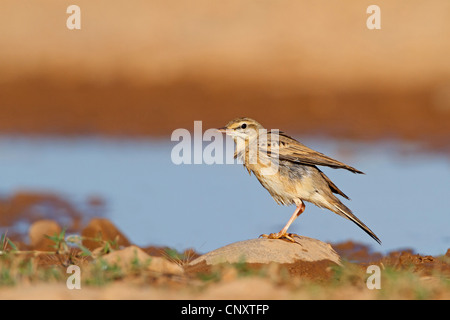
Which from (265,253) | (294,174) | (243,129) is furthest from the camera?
(243,129)

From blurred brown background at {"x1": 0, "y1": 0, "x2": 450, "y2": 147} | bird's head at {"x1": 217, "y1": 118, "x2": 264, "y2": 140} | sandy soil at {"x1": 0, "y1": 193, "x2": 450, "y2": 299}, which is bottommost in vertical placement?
sandy soil at {"x1": 0, "y1": 193, "x2": 450, "y2": 299}

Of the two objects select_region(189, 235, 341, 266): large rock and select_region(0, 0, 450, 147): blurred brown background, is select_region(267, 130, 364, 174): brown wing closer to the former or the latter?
select_region(189, 235, 341, 266): large rock

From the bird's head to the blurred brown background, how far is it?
9.09m

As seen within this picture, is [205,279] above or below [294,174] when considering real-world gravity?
below

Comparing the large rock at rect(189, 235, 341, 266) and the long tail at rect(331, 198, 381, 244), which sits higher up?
the long tail at rect(331, 198, 381, 244)

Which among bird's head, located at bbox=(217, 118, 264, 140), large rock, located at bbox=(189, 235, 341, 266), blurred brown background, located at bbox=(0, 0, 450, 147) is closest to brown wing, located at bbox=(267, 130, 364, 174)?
bird's head, located at bbox=(217, 118, 264, 140)

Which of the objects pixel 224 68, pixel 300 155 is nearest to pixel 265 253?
pixel 300 155

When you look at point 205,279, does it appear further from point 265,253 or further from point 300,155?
point 300,155

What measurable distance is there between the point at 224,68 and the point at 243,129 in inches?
530

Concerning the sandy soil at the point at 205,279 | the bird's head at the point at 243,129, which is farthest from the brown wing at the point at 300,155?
the sandy soil at the point at 205,279

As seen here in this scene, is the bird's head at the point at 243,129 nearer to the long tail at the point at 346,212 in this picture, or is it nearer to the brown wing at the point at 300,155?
the brown wing at the point at 300,155

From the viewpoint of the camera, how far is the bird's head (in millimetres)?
10305

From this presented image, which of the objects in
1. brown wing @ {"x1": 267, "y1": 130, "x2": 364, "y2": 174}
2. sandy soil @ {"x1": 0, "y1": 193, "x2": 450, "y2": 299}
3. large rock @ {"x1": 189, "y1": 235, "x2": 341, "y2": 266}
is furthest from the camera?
brown wing @ {"x1": 267, "y1": 130, "x2": 364, "y2": 174}

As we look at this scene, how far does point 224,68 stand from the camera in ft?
77.6
